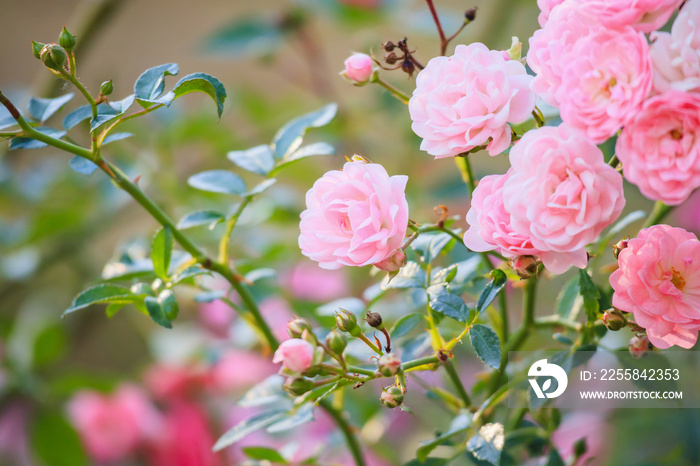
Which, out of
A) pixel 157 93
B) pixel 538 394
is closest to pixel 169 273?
pixel 157 93

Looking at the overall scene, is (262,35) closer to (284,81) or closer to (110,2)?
(110,2)

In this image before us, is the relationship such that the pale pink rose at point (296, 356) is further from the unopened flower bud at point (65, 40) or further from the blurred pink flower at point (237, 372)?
the blurred pink flower at point (237, 372)

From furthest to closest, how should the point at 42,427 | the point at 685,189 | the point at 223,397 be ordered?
the point at 223,397, the point at 42,427, the point at 685,189

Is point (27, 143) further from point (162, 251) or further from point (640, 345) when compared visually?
point (640, 345)

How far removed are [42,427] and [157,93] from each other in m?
0.63

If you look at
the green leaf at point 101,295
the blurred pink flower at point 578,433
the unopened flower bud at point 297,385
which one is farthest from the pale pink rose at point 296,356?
the blurred pink flower at point 578,433

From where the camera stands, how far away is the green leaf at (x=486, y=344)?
278mm

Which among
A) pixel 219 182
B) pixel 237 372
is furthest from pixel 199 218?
pixel 237 372

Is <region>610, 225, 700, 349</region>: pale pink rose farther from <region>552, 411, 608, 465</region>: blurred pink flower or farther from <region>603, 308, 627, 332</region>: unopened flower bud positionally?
<region>552, 411, 608, 465</region>: blurred pink flower

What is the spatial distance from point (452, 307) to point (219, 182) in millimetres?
196

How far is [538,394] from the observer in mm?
332

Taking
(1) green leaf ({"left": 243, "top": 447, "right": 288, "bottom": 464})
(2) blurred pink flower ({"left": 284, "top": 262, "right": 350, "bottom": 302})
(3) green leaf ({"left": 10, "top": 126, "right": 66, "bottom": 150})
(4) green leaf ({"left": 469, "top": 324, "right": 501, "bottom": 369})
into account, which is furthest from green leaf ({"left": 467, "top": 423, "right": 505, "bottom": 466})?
(2) blurred pink flower ({"left": 284, "top": 262, "right": 350, "bottom": 302})

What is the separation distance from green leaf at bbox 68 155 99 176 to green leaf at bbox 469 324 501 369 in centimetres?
21

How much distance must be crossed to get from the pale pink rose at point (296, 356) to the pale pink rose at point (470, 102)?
100 millimetres
